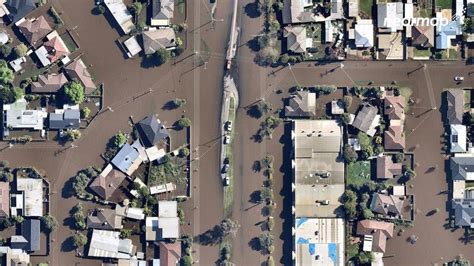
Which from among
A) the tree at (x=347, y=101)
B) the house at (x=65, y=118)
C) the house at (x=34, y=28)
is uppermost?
the house at (x=34, y=28)

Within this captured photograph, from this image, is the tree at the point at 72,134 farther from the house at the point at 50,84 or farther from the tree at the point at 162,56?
the tree at the point at 162,56

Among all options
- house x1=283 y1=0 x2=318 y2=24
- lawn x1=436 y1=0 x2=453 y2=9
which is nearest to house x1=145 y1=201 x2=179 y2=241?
house x1=283 y1=0 x2=318 y2=24

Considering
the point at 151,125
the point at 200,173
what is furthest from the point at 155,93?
the point at 200,173

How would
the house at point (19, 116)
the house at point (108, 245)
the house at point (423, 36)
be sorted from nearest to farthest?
1. the house at point (423, 36)
2. the house at point (19, 116)
3. the house at point (108, 245)

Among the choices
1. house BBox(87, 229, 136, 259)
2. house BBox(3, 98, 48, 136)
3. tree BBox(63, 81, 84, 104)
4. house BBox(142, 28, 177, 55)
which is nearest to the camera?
tree BBox(63, 81, 84, 104)

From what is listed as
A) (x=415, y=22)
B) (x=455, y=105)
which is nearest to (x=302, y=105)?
(x=415, y=22)

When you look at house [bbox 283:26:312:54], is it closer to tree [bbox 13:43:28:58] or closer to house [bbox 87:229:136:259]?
house [bbox 87:229:136:259]

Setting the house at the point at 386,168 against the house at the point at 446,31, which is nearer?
the house at the point at 446,31

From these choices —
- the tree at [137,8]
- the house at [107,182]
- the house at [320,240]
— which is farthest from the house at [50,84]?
the house at [320,240]
